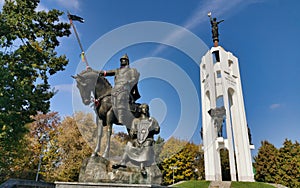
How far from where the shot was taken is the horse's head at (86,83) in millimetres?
6973

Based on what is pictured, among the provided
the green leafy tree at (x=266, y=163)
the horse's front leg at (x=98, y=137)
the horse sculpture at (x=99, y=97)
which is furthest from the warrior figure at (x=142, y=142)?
the green leafy tree at (x=266, y=163)

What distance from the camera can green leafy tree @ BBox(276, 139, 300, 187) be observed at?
2747cm

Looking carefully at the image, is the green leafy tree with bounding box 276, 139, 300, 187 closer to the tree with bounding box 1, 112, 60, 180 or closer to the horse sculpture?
the tree with bounding box 1, 112, 60, 180

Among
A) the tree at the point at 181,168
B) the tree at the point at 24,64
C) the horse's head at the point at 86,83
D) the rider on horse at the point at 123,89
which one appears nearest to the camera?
the horse's head at the point at 86,83

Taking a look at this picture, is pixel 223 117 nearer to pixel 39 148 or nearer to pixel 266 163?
pixel 266 163

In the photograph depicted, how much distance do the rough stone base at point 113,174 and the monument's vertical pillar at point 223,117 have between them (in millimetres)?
20221

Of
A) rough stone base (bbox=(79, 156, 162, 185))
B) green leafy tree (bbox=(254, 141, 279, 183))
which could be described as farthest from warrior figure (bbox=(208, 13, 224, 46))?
rough stone base (bbox=(79, 156, 162, 185))

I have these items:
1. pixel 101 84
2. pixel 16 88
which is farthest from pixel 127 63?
pixel 16 88

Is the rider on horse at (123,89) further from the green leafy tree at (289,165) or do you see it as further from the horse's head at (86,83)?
the green leafy tree at (289,165)

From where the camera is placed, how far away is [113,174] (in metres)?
6.30

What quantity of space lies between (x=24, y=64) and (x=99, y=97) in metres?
8.39

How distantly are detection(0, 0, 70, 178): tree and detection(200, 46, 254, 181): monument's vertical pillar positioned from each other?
→ 1769 cm

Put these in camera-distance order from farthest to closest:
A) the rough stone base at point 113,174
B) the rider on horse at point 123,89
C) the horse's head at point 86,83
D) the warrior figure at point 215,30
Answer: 1. the warrior figure at point 215,30
2. the rider on horse at point 123,89
3. the horse's head at point 86,83
4. the rough stone base at point 113,174

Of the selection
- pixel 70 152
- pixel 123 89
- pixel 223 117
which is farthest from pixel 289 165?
pixel 123 89
